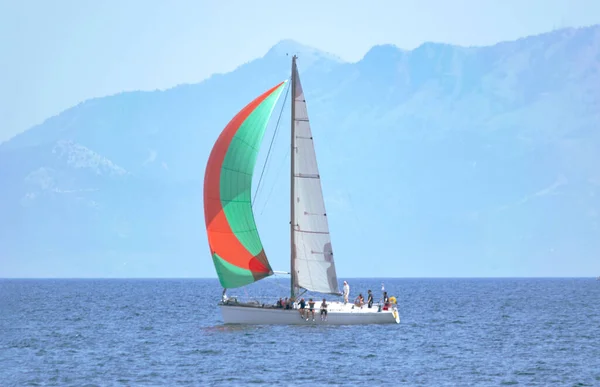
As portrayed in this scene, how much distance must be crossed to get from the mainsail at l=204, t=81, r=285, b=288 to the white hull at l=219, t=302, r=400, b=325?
186 cm

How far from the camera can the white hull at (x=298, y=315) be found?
54.1 m

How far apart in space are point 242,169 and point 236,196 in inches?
56.4

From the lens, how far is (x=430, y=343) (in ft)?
175

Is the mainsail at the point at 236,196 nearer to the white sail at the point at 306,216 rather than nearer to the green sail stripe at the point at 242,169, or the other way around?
the green sail stripe at the point at 242,169

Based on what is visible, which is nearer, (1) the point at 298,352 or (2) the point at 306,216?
(1) the point at 298,352

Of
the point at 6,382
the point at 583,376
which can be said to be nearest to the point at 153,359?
the point at 6,382

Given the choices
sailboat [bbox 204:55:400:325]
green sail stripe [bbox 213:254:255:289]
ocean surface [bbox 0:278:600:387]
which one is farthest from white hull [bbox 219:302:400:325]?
green sail stripe [bbox 213:254:255:289]

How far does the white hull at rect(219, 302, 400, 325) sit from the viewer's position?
5409 centimetres

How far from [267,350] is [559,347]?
14461mm

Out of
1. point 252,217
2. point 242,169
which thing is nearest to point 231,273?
point 252,217

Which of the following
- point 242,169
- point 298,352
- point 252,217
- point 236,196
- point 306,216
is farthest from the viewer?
point 306,216

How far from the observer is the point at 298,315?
178 ft

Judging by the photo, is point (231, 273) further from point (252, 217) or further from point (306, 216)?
point (306, 216)

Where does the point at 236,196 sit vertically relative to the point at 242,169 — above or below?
below
